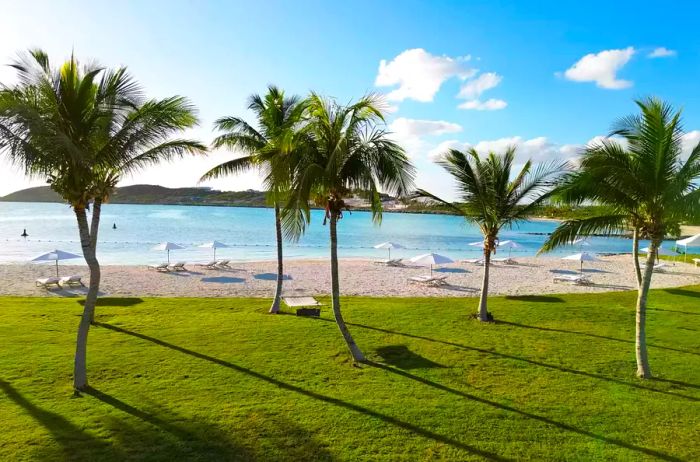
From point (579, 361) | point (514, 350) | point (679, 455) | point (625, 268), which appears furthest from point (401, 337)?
point (625, 268)

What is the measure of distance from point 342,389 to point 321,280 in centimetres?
1555

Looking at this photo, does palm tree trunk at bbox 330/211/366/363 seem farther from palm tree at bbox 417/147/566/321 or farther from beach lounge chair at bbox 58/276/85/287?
beach lounge chair at bbox 58/276/85/287

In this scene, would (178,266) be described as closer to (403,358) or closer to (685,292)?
(403,358)

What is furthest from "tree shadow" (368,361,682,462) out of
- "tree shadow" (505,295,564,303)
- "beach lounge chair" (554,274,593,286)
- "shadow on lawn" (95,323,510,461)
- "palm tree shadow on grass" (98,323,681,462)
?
"beach lounge chair" (554,274,593,286)

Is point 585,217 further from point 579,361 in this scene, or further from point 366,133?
point 366,133

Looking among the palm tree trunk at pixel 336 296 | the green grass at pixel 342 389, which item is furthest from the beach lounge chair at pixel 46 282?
the palm tree trunk at pixel 336 296

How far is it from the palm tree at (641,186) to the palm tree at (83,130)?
7363 mm

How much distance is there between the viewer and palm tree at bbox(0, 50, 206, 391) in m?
6.95

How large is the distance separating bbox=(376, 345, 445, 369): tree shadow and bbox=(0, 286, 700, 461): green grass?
0.16 feet

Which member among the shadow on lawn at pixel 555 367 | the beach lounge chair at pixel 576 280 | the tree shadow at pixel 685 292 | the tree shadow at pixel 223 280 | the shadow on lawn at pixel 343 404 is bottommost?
the tree shadow at pixel 223 280

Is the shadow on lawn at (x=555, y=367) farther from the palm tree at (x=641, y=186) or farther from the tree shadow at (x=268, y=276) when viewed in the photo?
the tree shadow at (x=268, y=276)

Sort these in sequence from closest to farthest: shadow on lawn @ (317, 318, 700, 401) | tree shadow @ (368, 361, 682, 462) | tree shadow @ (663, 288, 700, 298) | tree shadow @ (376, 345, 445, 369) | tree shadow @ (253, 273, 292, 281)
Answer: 1. tree shadow @ (368, 361, 682, 462)
2. shadow on lawn @ (317, 318, 700, 401)
3. tree shadow @ (376, 345, 445, 369)
4. tree shadow @ (663, 288, 700, 298)
5. tree shadow @ (253, 273, 292, 281)

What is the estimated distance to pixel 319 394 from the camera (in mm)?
7977

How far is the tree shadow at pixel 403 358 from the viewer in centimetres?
974
